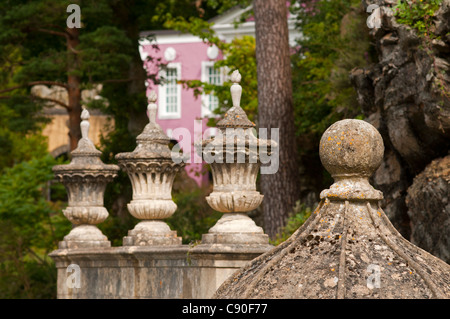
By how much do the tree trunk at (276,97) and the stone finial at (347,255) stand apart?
32.7 ft

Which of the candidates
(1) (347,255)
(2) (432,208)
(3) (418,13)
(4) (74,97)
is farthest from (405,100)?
(4) (74,97)

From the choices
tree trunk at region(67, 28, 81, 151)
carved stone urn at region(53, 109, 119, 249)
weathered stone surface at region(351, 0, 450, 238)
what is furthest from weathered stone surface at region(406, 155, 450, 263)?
tree trunk at region(67, 28, 81, 151)

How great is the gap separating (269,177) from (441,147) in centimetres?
→ 387

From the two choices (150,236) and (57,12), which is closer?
(150,236)

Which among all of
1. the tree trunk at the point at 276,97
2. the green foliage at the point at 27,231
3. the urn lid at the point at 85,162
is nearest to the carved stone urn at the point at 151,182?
the urn lid at the point at 85,162

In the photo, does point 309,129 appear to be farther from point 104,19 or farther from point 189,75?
point 189,75

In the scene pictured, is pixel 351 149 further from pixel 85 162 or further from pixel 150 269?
pixel 85 162

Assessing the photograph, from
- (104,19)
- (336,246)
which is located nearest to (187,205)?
(104,19)

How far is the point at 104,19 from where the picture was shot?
1842 centimetres

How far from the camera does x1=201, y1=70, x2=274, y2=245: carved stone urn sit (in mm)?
7656

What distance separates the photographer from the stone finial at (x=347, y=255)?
11.5 feet

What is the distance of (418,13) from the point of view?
10102 mm

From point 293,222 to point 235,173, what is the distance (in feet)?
14.9
